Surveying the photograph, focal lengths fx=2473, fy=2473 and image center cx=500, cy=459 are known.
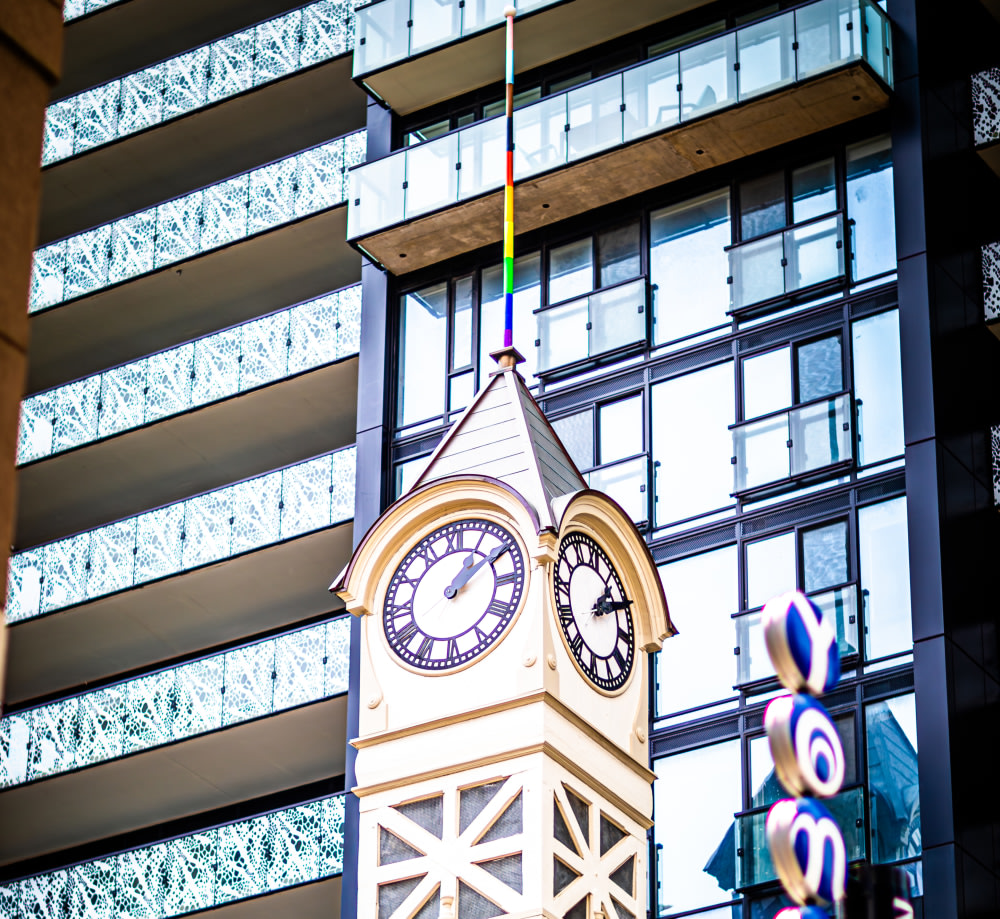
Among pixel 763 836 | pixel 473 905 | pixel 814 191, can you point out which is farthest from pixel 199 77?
pixel 473 905

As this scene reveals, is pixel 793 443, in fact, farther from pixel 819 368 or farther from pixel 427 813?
pixel 427 813

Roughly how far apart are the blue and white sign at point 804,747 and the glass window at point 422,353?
21207mm

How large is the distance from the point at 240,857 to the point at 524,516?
17582 millimetres

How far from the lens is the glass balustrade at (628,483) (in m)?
32.8

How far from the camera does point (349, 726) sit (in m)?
34.8

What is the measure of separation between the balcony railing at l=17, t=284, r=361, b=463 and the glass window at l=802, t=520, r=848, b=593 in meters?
9.90

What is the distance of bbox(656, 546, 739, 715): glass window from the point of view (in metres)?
31.2

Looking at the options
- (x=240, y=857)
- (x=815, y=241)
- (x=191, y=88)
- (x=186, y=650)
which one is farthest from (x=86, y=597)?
(x=815, y=241)

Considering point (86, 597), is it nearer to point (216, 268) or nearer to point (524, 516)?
point (216, 268)

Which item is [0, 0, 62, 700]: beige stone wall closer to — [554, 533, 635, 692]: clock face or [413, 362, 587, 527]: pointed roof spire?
[554, 533, 635, 692]: clock face

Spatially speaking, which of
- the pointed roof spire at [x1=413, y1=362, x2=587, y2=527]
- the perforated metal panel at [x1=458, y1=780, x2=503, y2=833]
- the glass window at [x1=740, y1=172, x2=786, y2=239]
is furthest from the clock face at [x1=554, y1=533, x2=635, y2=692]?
the glass window at [x1=740, y1=172, x2=786, y2=239]

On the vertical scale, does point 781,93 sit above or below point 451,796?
above

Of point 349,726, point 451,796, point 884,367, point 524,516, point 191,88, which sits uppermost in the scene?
point 191,88

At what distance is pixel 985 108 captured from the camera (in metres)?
34.3
